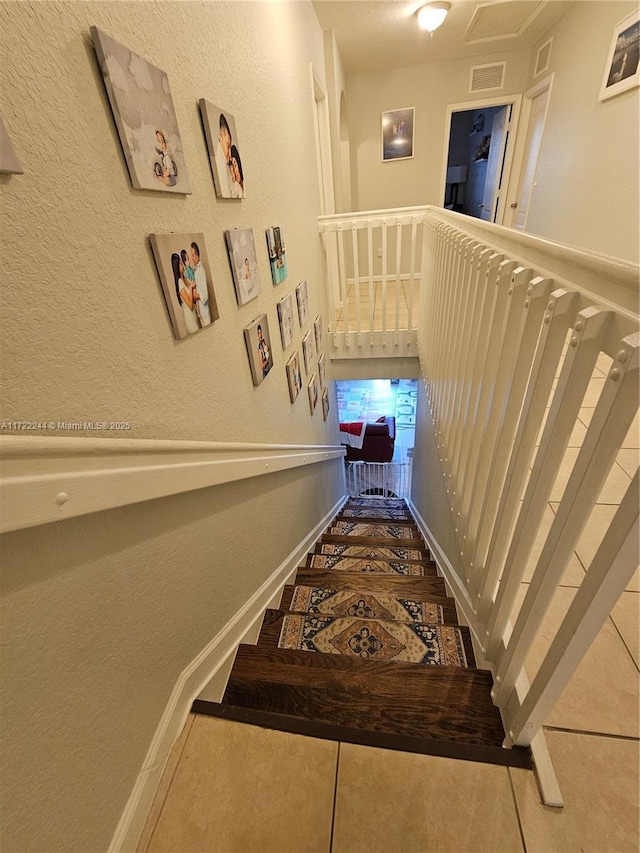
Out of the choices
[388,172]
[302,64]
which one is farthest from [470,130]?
[302,64]

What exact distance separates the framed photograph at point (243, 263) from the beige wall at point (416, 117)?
4.72 meters

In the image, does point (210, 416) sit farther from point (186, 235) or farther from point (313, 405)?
point (313, 405)

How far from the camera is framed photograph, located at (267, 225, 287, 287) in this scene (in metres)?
1.78

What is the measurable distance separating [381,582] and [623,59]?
4.47 meters

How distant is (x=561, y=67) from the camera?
3.81m

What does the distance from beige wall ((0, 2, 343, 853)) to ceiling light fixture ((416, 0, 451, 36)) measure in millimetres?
2935

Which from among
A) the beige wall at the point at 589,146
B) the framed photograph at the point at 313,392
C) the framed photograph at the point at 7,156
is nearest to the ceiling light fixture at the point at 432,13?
the beige wall at the point at 589,146

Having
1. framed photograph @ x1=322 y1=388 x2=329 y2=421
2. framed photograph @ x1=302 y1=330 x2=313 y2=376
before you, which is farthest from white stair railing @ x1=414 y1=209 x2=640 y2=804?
framed photograph @ x1=322 y1=388 x2=329 y2=421

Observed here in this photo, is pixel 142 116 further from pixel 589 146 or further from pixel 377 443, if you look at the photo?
pixel 377 443

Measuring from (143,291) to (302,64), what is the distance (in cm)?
266

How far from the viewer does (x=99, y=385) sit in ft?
2.41

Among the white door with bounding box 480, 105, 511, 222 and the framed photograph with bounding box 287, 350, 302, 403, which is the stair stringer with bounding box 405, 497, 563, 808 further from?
the white door with bounding box 480, 105, 511, 222

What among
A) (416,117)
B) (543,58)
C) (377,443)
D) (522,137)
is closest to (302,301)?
(377,443)

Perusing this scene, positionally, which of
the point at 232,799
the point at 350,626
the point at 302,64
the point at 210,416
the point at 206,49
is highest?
the point at 302,64
